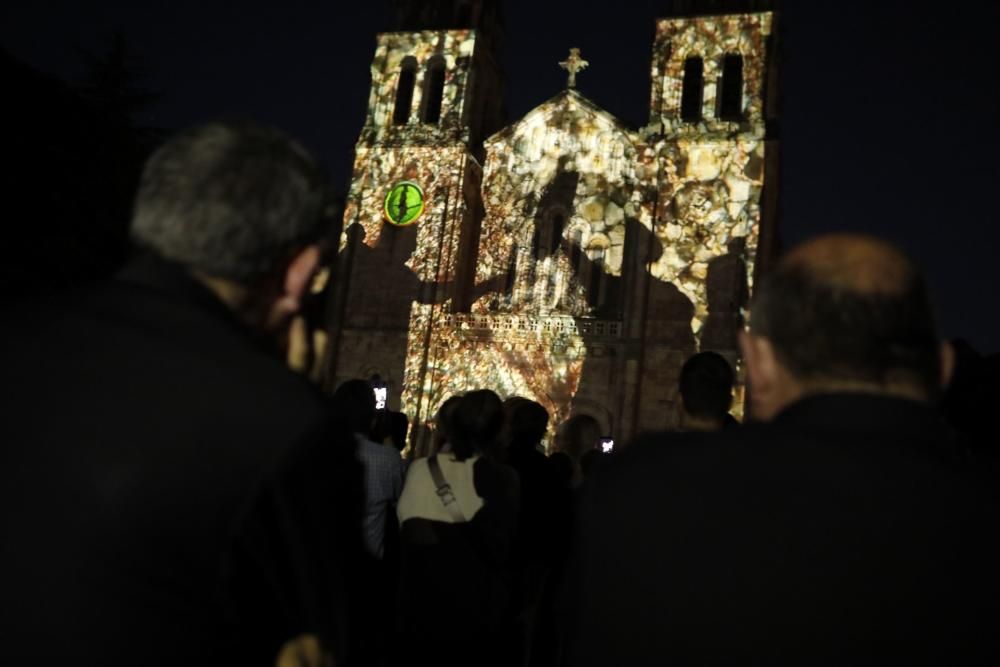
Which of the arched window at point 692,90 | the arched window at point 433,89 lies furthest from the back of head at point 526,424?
A: the arched window at point 433,89

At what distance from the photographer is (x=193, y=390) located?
1501mm

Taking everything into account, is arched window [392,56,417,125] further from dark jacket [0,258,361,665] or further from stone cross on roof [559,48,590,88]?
dark jacket [0,258,361,665]

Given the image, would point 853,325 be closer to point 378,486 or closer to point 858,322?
point 858,322

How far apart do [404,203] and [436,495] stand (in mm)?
21164

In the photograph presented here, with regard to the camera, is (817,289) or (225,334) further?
(817,289)

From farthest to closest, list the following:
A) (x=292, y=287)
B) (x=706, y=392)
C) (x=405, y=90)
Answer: (x=405, y=90) → (x=706, y=392) → (x=292, y=287)

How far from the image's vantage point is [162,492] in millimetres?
1445

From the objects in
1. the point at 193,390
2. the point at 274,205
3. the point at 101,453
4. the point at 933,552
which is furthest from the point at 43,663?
the point at 933,552

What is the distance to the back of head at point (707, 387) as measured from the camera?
3.96m

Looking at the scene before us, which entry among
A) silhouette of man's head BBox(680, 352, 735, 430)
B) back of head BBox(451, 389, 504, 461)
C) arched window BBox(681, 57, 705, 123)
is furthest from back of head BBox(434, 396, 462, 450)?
arched window BBox(681, 57, 705, 123)

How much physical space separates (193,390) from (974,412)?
292cm

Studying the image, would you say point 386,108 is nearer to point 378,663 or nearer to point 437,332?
point 437,332

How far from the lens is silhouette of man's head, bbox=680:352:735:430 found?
13.0 ft

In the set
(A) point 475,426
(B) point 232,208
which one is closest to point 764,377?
(B) point 232,208
